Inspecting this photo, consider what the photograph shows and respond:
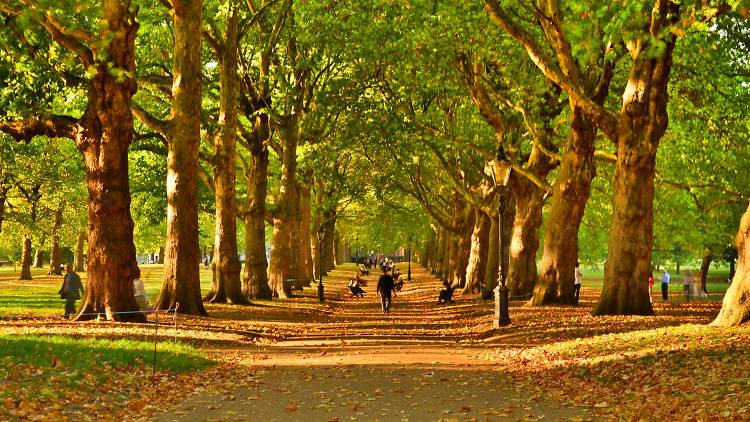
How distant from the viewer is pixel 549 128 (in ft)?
96.0

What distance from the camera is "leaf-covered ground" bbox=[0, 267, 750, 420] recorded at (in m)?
11.0

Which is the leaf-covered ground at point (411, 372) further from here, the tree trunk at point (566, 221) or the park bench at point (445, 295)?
the park bench at point (445, 295)

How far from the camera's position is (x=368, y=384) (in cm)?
1356

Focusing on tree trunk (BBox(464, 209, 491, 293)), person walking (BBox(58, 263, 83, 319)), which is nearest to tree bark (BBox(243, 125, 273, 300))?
person walking (BBox(58, 263, 83, 319))

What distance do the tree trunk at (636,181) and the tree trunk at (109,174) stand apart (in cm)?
1074

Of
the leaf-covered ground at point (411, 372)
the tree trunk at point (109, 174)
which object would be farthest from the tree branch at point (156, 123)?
the leaf-covered ground at point (411, 372)

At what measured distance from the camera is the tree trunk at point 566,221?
2647 cm

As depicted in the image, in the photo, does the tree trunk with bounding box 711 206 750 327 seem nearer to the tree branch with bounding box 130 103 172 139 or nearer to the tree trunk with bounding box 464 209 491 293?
the tree branch with bounding box 130 103 172 139

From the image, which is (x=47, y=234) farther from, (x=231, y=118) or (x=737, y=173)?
(x=737, y=173)

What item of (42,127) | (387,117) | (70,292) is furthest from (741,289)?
(387,117)

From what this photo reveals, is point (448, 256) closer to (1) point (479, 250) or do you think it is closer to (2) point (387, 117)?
(1) point (479, 250)

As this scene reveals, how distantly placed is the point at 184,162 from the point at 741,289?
13.7 meters

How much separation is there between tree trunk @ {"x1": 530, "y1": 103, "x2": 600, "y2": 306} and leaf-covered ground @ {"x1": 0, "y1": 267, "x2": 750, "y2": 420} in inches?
145

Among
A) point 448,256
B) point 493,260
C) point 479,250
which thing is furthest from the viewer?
point 448,256
